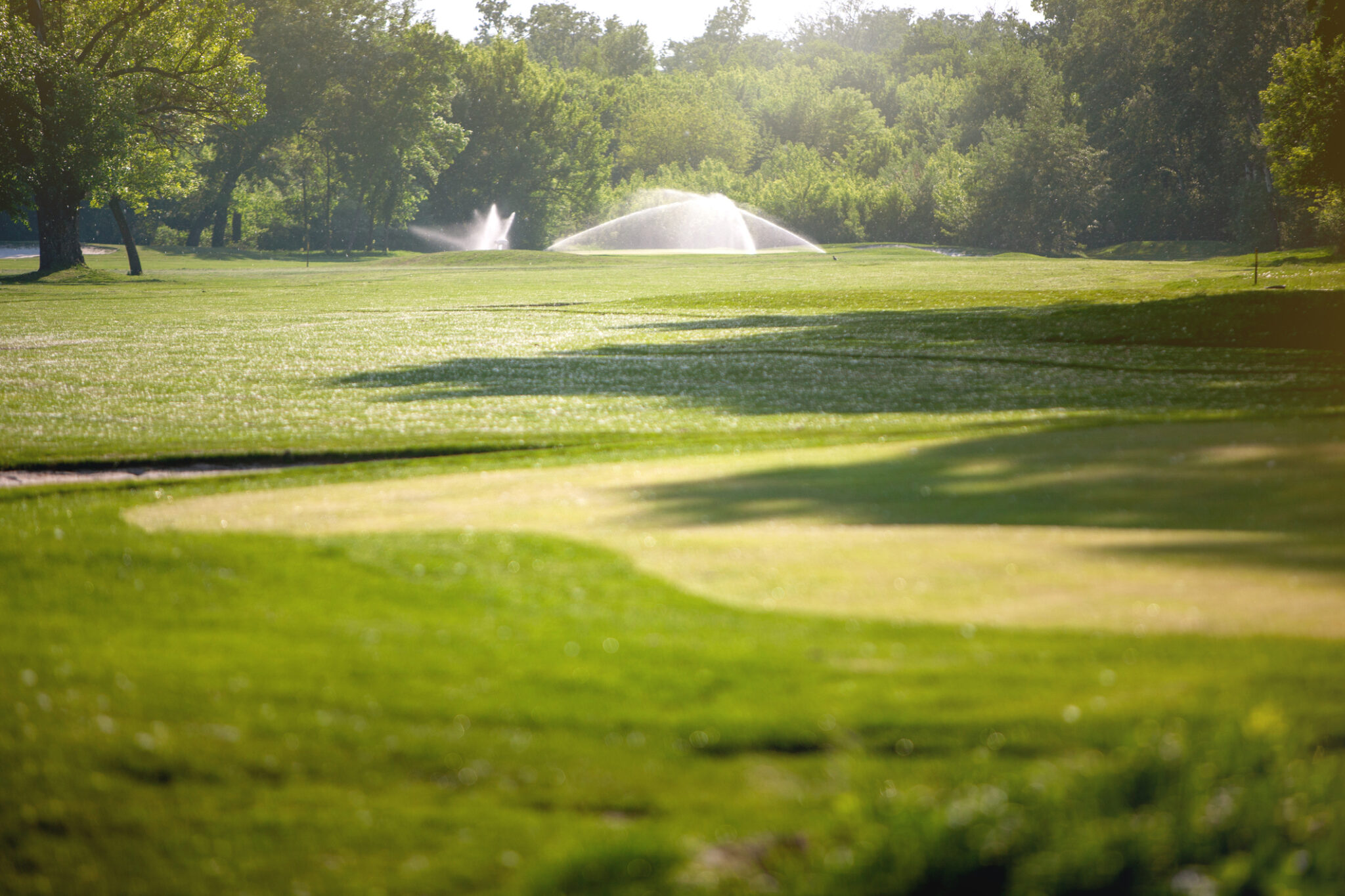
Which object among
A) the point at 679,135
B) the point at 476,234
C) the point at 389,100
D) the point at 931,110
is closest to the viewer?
the point at 389,100

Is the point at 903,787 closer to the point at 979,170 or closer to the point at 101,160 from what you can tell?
the point at 101,160

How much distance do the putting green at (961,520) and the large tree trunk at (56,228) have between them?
5045 cm

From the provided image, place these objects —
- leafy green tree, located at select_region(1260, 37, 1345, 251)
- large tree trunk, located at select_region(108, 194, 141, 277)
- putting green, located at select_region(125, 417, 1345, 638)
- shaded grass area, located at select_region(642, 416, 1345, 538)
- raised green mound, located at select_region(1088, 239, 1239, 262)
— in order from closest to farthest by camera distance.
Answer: putting green, located at select_region(125, 417, 1345, 638) < shaded grass area, located at select_region(642, 416, 1345, 538) < leafy green tree, located at select_region(1260, 37, 1345, 251) < large tree trunk, located at select_region(108, 194, 141, 277) < raised green mound, located at select_region(1088, 239, 1239, 262)

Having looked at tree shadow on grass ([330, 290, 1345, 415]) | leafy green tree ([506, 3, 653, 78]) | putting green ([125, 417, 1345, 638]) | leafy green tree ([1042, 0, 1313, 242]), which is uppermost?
leafy green tree ([506, 3, 653, 78])

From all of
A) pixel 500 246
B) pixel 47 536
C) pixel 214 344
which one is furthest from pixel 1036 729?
pixel 500 246

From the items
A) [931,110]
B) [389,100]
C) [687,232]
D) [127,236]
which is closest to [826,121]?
[931,110]

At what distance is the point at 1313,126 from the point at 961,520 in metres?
36.8

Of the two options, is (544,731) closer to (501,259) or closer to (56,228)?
(56,228)

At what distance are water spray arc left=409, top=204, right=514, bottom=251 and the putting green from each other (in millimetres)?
102664

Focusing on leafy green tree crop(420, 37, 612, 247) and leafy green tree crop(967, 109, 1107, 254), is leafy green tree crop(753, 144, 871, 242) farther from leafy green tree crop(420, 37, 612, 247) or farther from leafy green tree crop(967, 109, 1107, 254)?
leafy green tree crop(420, 37, 612, 247)

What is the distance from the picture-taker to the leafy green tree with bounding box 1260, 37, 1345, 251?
32500 millimetres

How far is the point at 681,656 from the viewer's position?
513 cm

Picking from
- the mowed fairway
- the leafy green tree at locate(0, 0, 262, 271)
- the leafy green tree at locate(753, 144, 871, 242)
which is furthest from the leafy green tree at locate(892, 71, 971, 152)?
the mowed fairway

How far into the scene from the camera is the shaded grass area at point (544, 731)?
3547 mm
